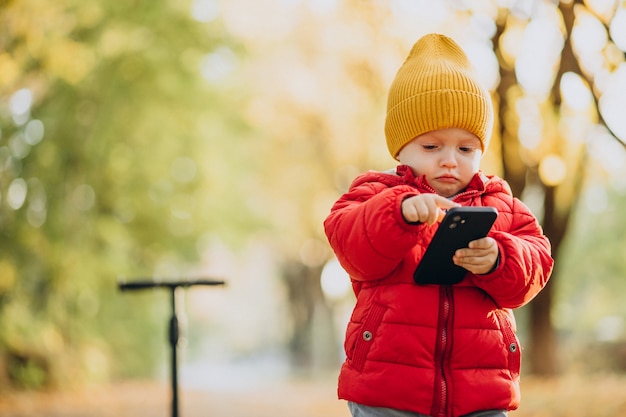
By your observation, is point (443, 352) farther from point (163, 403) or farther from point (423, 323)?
point (163, 403)

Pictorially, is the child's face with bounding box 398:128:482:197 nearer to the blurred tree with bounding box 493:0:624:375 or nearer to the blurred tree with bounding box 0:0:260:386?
the blurred tree with bounding box 493:0:624:375

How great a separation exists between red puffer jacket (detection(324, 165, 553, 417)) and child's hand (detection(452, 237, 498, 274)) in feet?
0.12

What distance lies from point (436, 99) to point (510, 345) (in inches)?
30.7

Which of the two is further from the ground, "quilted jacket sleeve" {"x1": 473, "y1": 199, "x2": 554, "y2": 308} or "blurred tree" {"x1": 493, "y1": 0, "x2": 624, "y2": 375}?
"blurred tree" {"x1": 493, "y1": 0, "x2": 624, "y2": 375}

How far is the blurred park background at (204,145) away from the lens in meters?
9.95

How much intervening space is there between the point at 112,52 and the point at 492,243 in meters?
11.4

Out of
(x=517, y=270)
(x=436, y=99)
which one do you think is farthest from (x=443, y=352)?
(x=436, y=99)

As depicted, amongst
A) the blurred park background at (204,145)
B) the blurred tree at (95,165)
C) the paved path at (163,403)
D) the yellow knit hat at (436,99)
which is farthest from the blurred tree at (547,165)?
the yellow knit hat at (436,99)

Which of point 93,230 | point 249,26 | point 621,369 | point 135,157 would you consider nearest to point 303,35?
point 249,26

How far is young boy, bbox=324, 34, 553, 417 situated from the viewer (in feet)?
7.60

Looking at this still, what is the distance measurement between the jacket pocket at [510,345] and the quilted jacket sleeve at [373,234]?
0.38 metres

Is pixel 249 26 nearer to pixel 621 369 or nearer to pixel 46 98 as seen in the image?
pixel 46 98

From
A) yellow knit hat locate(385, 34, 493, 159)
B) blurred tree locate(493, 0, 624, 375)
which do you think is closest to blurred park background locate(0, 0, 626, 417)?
blurred tree locate(493, 0, 624, 375)

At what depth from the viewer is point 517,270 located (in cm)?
234
